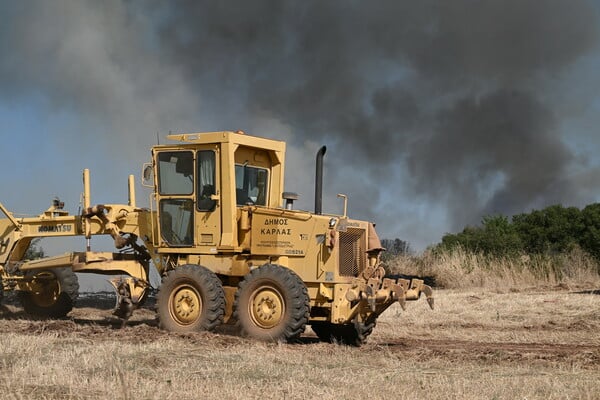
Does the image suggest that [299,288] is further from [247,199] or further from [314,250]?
[247,199]

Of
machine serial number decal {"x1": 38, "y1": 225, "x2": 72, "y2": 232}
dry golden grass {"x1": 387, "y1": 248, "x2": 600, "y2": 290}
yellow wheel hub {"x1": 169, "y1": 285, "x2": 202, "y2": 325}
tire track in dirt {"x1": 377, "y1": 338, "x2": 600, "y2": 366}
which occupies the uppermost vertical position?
machine serial number decal {"x1": 38, "y1": 225, "x2": 72, "y2": 232}

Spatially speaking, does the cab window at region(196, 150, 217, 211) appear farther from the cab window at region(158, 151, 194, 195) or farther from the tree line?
the tree line

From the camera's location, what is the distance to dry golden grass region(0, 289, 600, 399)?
8547mm

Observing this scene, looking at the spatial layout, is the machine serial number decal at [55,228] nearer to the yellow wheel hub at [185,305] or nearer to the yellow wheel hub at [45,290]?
the yellow wheel hub at [45,290]

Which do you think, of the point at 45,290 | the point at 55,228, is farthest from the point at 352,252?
the point at 45,290

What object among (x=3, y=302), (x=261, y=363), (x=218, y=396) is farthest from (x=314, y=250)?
(x=3, y=302)

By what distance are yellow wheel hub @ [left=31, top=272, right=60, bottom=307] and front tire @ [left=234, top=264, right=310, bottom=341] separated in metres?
6.03

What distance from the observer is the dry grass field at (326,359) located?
8.58m

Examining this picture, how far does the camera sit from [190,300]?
14266mm

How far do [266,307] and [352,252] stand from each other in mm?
1772

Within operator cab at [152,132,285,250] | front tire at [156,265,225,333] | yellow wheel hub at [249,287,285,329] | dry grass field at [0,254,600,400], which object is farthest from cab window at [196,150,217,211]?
dry grass field at [0,254,600,400]

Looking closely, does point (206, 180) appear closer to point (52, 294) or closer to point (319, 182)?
point (319, 182)

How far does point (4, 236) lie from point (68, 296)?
6.07 ft

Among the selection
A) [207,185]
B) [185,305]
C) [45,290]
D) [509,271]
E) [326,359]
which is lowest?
[326,359]
